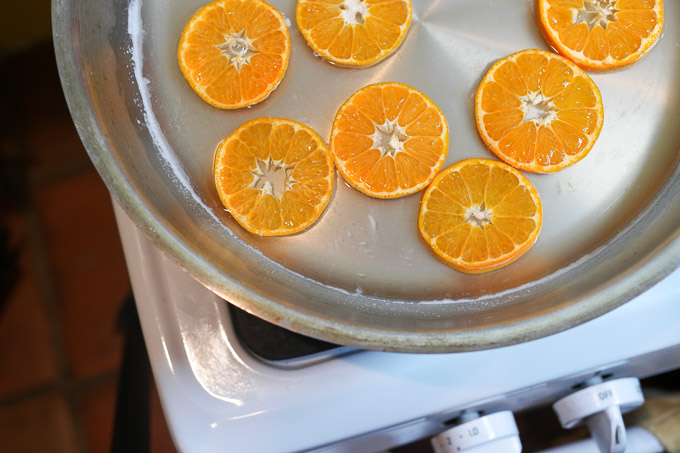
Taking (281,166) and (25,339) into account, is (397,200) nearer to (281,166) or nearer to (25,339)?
(281,166)

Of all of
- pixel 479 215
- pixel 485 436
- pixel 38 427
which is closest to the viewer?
pixel 485 436

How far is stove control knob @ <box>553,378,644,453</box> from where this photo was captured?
2.76ft

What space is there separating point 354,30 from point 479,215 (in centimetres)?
37

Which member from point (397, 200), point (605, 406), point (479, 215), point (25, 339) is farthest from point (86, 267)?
point (605, 406)

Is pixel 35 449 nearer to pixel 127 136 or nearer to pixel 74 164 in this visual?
pixel 74 164

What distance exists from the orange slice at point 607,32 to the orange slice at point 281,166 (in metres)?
0.44

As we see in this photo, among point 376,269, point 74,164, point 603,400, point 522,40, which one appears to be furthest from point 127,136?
point 74,164

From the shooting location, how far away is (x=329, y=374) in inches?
33.2

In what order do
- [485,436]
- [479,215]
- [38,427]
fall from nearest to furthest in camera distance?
[485,436] → [479,215] → [38,427]

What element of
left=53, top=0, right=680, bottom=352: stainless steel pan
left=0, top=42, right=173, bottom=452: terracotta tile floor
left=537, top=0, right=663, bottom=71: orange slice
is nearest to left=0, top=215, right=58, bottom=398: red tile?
left=0, top=42, right=173, bottom=452: terracotta tile floor

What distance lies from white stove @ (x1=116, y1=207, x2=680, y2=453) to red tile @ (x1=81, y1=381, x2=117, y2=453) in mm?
1002

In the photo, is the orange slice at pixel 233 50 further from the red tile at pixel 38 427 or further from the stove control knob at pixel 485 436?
the red tile at pixel 38 427

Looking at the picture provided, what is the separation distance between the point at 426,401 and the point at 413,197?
0.32 m

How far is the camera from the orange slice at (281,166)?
3.04 feet
